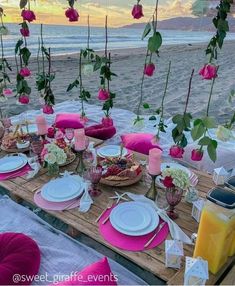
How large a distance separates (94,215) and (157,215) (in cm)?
30

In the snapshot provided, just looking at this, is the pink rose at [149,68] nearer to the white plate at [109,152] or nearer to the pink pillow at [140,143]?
the white plate at [109,152]

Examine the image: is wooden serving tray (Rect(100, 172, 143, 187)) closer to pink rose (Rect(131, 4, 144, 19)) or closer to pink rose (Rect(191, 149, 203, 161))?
pink rose (Rect(191, 149, 203, 161))

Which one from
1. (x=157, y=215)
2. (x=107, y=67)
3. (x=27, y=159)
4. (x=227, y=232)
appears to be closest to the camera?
(x=227, y=232)

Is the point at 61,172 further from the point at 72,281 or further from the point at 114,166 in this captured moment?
the point at 72,281

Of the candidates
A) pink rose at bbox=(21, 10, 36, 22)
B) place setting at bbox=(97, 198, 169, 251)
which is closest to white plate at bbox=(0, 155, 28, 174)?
place setting at bbox=(97, 198, 169, 251)

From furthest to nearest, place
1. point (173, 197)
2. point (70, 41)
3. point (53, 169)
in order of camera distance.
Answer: point (70, 41) < point (53, 169) < point (173, 197)

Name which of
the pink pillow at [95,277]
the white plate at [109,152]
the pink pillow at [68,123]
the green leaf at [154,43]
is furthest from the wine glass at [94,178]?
the pink pillow at [68,123]

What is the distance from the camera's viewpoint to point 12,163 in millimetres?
1710

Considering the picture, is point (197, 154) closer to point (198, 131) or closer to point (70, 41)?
point (198, 131)

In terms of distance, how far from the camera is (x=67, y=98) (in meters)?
4.75

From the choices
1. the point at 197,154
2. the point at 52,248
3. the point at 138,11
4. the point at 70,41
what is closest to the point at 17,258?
the point at 52,248

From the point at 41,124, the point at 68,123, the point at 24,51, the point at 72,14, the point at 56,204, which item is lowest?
the point at 68,123

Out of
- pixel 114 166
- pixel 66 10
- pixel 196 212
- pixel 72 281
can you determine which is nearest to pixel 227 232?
pixel 196 212

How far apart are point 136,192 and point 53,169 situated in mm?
531
